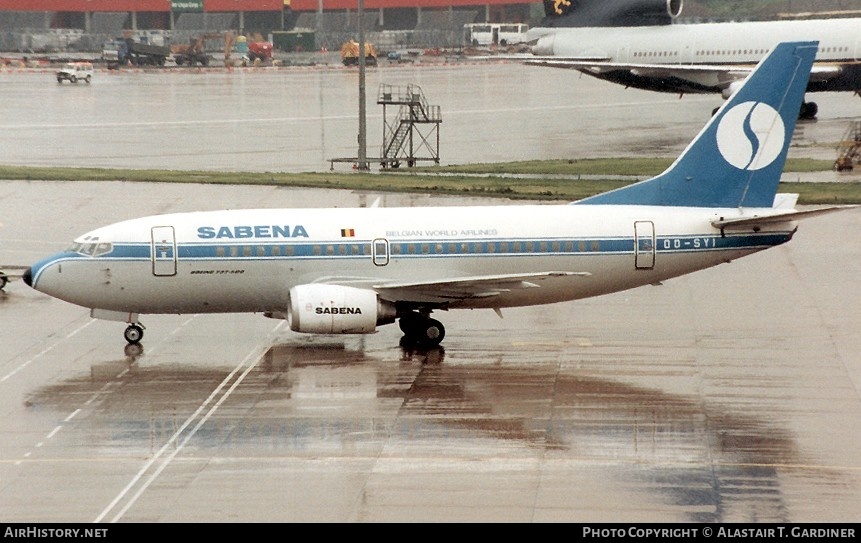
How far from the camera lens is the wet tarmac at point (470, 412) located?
88.6 ft

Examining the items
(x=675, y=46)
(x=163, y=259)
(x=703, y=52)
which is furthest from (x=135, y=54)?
(x=163, y=259)

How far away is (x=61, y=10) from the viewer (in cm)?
19625

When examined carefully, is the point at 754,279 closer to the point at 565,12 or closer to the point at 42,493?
the point at 42,493

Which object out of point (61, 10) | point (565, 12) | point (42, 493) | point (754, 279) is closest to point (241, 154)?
point (565, 12)

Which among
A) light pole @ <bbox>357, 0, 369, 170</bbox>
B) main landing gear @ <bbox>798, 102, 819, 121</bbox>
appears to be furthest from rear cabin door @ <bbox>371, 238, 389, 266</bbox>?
main landing gear @ <bbox>798, 102, 819, 121</bbox>

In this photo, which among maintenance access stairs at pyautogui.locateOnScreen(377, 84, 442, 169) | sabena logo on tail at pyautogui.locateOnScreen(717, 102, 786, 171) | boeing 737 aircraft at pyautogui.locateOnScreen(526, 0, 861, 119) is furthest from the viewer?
boeing 737 aircraft at pyautogui.locateOnScreen(526, 0, 861, 119)

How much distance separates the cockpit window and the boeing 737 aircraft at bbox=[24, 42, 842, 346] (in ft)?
0.13

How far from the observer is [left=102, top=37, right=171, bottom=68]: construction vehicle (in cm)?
16088

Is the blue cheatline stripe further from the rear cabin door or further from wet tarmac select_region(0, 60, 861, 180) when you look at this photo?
wet tarmac select_region(0, 60, 861, 180)

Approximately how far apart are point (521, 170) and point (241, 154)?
1851cm

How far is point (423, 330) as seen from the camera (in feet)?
131

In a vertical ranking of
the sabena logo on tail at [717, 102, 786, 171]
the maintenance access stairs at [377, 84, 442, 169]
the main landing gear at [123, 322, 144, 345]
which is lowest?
the main landing gear at [123, 322, 144, 345]

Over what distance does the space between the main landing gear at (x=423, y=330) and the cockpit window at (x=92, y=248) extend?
A: 870cm
